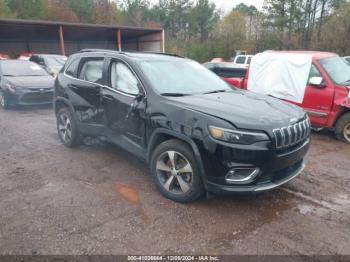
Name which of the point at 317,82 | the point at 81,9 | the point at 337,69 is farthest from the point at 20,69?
the point at 81,9

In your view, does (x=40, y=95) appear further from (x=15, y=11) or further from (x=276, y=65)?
(x=15, y=11)

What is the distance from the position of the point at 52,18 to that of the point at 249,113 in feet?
135

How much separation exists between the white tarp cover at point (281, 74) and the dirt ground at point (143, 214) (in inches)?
84.0

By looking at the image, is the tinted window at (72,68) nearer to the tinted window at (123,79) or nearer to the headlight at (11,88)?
the tinted window at (123,79)

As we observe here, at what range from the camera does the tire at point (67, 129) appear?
538cm

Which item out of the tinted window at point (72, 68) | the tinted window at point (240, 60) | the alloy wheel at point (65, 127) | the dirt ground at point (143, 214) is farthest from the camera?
the tinted window at point (240, 60)

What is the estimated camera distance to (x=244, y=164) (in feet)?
10.3

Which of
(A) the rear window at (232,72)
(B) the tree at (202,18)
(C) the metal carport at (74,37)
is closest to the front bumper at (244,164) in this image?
(A) the rear window at (232,72)

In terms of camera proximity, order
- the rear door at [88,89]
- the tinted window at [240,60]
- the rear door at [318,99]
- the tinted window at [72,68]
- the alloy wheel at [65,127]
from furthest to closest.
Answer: the tinted window at [240,60] < the rear door at [318,99] < the alloy wheel at [65,127] < the tinted window at [72,68] < the rear door at [88,89]

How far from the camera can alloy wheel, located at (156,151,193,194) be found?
3.53 metres

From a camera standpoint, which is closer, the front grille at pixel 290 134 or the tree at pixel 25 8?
the front grille at pixel 290 134

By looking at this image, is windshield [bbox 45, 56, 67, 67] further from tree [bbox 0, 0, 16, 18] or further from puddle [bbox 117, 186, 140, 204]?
tree [bbox 0, 0, 16, 18]

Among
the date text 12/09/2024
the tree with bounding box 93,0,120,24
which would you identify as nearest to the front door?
the date text 12/09/2024

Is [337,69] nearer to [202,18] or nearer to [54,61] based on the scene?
[54,61]
